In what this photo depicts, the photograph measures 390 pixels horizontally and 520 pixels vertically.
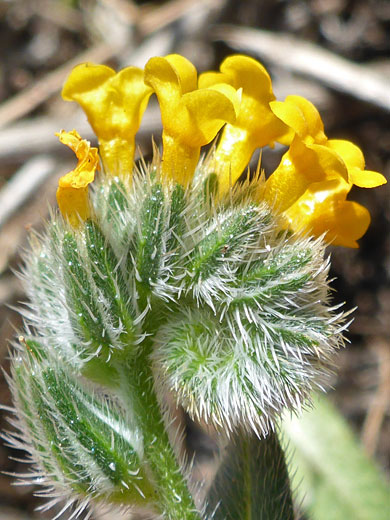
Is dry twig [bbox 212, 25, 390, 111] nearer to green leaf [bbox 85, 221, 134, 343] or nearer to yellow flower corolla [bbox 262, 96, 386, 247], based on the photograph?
yellow flower corolla [bbox 262, 96, 386, 247]

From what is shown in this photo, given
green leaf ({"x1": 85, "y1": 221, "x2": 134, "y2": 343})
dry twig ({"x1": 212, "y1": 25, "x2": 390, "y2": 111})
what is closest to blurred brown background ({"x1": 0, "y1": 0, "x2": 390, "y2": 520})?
dry twig ({"x1": 212, "y1": 25, "x2": 390, "y2": 111})

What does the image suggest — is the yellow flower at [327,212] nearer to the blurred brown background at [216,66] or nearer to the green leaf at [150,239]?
the green leaf at [150,239]

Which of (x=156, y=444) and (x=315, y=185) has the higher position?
(x=315, y=185)

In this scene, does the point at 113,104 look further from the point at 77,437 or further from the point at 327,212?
the point at 77,437

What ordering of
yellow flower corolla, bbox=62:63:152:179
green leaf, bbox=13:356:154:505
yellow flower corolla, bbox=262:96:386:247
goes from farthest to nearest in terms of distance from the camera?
yellow flower corolla, bbox=62:63:152:179 < yellow flower corolla, bbox=262:96:386:247 < green leaf, bbox=13:356:154:505

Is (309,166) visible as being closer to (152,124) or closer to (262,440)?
(262,440)

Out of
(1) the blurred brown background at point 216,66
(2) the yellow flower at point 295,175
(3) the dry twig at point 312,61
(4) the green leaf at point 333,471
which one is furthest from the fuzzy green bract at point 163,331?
(3) the dry twig at point 312,61

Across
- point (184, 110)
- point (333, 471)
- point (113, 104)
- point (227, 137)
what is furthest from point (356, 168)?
point (333, 471)
